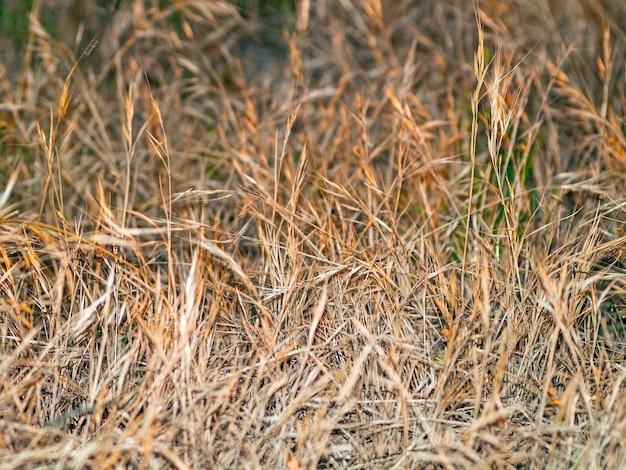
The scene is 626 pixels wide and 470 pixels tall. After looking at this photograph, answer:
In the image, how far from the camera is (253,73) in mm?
2488

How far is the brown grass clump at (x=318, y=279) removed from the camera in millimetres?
1363

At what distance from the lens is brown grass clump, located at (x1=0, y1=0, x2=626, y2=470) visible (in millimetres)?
1363

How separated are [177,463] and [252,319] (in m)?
0.50

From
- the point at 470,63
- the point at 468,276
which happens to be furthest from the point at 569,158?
the point at 468,276

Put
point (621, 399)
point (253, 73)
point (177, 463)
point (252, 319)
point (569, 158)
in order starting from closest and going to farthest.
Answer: point (177, 463) → point (621, 399) → point (252, 319) → point (569, 158) → point (253, 73)

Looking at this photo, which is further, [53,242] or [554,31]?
[554,31]

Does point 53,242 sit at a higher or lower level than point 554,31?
lower

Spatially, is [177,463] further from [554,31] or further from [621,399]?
[554,31]

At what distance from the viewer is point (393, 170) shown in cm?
213

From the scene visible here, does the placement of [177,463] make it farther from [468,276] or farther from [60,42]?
[60,42]

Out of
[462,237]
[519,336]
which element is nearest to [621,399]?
[519,336]

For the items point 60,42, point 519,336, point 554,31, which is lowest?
point 519,336

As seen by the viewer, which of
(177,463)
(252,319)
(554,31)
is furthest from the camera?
(554,31)

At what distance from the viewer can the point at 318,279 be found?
1.53 metres
